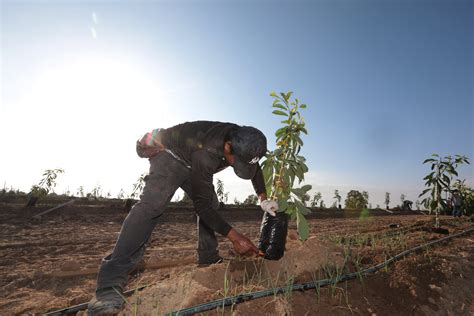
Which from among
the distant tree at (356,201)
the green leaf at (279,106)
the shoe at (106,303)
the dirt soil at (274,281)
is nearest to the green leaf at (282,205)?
the dirt soil at (274,281)

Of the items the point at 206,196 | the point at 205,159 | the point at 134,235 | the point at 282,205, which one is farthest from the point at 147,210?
the point at 282,205

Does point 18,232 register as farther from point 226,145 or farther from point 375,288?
point 375,288

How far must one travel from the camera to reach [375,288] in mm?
2168

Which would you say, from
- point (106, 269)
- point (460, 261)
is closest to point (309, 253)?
point (106, 269)

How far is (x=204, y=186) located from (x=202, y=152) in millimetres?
252

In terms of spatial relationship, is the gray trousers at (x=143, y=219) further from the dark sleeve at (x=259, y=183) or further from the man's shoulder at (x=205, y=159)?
the dark sleeve at (x=259, y=183)

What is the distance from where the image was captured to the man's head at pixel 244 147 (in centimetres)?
205

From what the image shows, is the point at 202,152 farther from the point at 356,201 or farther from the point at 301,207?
the point at 356,201

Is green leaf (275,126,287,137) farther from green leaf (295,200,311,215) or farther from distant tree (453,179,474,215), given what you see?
distant tree (453,179,474,215)

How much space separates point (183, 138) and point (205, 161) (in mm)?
305

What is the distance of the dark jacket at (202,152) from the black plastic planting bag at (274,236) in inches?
26.2

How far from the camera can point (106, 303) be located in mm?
1776

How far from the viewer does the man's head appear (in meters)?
2.05

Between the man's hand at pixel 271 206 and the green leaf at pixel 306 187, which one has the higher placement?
the green leaf at pixel 306 187
